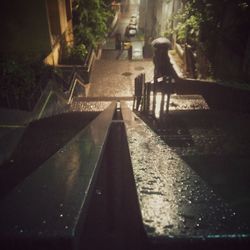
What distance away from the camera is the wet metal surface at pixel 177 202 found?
244cm

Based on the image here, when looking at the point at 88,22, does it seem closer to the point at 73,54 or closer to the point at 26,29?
the point at 73,54

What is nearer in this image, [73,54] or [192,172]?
[192,172]

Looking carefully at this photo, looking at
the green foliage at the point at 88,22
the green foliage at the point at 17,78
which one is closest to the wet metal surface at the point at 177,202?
the green foliage at the point at 17,78

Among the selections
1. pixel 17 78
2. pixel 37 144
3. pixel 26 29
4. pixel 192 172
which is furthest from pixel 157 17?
pixel 192 172

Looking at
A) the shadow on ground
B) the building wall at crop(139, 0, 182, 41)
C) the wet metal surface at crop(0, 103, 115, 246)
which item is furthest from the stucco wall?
the building wall at crop(139, 0, 182, 41)

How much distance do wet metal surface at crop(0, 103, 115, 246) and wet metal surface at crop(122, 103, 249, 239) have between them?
2.20 feet

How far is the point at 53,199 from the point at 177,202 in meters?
1.37

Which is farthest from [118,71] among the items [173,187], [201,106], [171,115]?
[173,187]

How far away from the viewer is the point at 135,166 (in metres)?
3.53

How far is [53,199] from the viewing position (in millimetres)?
2904

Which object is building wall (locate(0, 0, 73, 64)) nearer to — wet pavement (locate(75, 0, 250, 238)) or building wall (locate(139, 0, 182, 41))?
wet pavement (locate(75, 0, 250, 238))

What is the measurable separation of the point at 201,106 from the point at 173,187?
14.2 feet

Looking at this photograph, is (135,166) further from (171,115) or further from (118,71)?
(118,71)

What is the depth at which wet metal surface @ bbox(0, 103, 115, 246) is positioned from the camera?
2512 millimetres
